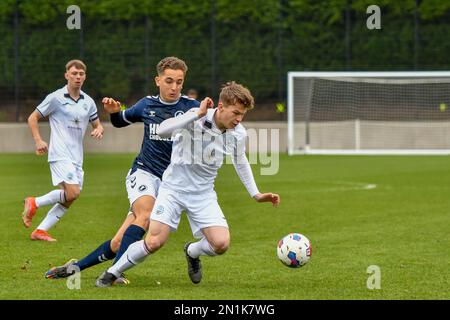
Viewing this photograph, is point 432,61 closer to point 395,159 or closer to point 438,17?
point 438,17

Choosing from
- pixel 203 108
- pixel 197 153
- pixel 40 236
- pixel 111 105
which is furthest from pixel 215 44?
pixel 203 108

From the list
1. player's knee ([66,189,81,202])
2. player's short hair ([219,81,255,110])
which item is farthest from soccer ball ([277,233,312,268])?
player's knee ([66,189,81,202])

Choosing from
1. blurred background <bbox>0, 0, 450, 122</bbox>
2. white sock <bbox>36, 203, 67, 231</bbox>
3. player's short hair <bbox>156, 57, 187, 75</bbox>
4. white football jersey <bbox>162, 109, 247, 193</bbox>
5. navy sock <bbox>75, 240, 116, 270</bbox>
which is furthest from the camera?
blurred background <bbox>0, 0, 450, 122</bbox>

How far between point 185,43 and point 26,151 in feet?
19.7

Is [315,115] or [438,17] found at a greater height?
[438,17]

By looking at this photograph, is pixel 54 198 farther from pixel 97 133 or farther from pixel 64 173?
pixel 97 133

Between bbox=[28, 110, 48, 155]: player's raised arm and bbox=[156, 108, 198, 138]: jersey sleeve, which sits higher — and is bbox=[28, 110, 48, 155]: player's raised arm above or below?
below

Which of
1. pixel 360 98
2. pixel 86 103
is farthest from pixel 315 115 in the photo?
pixel 86 103

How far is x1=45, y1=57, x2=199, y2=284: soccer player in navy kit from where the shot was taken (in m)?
8.72

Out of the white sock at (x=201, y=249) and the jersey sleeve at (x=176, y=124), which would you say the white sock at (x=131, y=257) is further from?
the jersey sleeve at (x=176, y=124)

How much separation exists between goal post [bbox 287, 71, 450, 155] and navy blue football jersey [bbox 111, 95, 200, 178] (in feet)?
69.3

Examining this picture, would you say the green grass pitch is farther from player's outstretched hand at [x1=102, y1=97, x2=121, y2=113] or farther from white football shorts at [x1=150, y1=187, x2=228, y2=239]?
player's outstretched hand at [x1=102, y1=97, x2=121, y2=113]

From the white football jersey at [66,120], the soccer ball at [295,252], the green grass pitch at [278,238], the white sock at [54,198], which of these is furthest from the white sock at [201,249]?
the white football jersey at [66,120]
